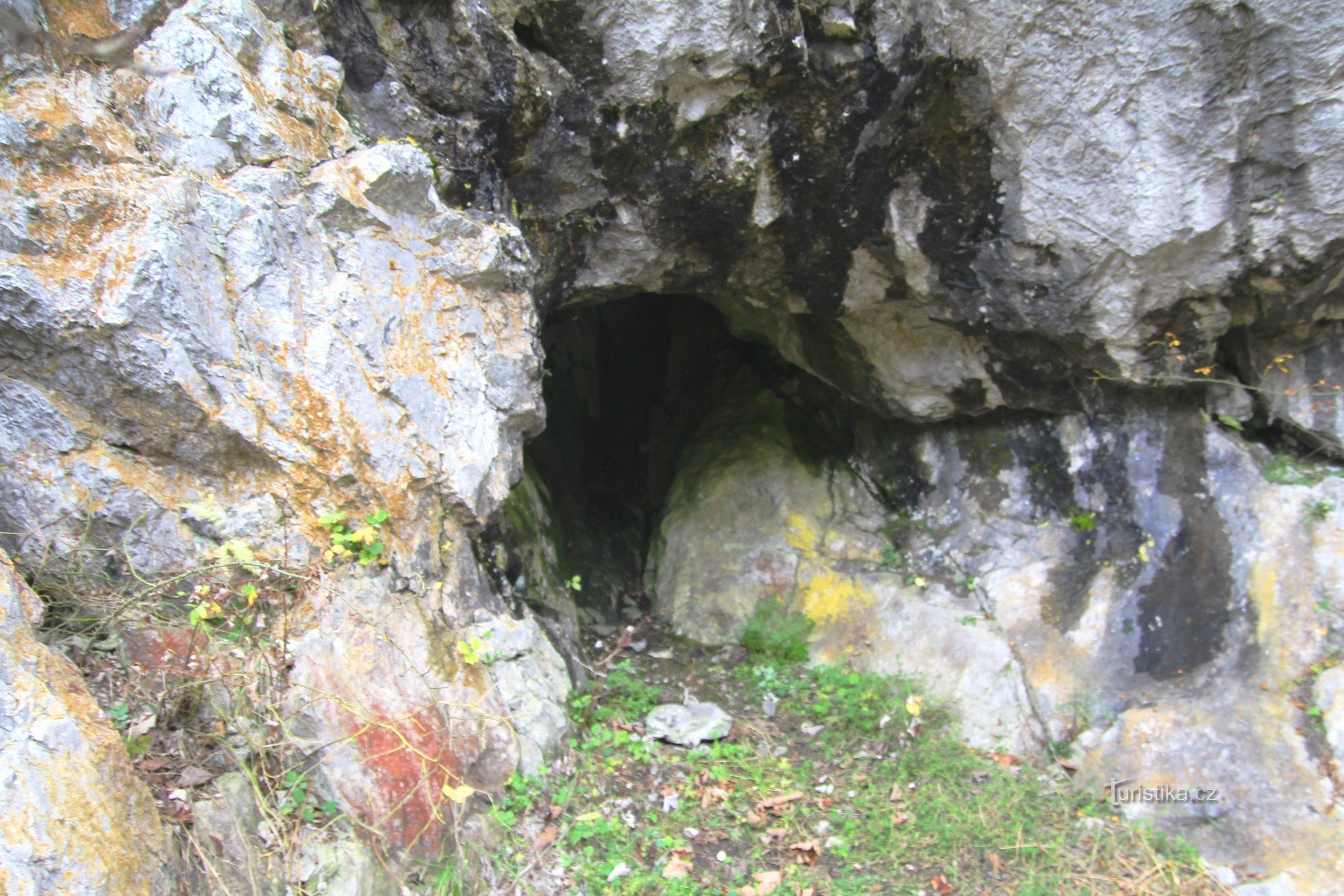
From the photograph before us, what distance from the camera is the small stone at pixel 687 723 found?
3.68 meters

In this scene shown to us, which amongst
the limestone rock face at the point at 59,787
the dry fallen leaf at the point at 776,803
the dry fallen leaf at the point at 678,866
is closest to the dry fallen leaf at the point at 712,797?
the dry fallen leaf at the point at 776,803

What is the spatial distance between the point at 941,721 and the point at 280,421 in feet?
11.1

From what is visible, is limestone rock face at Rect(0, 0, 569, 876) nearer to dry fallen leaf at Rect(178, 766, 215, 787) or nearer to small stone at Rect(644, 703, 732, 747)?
dry fallen leaf at Rect(178, 766, 215, 787)

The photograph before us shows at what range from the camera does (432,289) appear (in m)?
3.25

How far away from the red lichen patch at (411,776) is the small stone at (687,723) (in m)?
1.13

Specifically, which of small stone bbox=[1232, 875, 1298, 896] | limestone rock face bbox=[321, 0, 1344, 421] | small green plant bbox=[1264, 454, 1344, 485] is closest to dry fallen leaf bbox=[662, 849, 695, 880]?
small stone bbox=[1232, 875, 1298, 896]

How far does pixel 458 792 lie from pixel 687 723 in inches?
52.6

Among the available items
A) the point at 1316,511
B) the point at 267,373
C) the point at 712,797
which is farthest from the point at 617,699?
the point at 1316,511

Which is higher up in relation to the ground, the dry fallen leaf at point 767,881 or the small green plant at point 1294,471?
the small green plant at point 1294,471

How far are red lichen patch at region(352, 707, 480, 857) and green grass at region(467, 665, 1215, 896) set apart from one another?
0.27 meters

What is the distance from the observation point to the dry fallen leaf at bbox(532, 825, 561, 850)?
2910 millimetres

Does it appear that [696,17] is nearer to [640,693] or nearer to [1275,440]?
[640,693]

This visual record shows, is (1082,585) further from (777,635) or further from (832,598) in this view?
(777,635)

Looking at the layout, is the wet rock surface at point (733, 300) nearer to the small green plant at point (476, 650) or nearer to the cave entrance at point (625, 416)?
the small green plant at point (476, 650)
